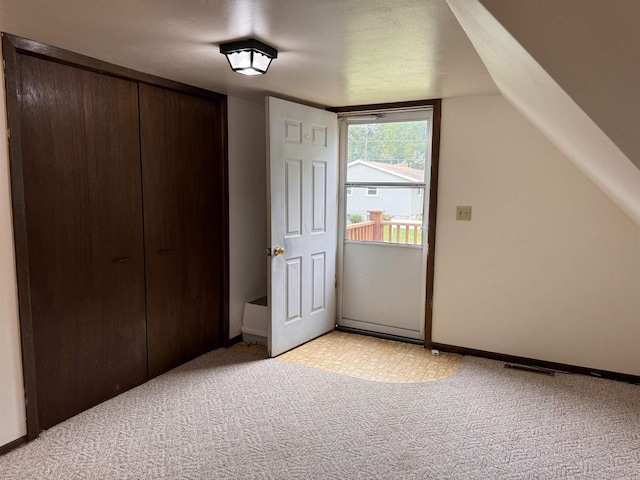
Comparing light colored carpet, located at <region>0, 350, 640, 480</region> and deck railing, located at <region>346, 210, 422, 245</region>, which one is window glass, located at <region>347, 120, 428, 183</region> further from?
light colored carpet, located at <region>0, 350, 640, 480</region>

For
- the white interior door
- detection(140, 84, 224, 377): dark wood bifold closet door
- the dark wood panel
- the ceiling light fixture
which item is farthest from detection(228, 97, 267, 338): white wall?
the ceiling light fixture

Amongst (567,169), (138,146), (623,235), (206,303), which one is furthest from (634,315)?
(138,146)

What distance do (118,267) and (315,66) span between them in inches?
65.3

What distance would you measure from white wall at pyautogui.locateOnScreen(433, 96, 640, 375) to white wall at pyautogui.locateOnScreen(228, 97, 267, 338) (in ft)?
4.99

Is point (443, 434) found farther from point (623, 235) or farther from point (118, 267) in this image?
point (118, 267)

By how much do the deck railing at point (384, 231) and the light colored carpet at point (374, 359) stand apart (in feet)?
2.90

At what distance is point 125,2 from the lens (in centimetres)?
157

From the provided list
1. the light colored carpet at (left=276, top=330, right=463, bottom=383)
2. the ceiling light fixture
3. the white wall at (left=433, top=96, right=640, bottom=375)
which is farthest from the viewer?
the light colored carpet at (left=276, top=330, right=463, bottom=383)

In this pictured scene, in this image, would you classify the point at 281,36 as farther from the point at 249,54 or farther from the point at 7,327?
the point at 7,327

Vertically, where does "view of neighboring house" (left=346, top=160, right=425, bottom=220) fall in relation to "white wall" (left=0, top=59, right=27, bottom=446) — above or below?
above

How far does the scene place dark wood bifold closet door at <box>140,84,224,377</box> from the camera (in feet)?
9.34

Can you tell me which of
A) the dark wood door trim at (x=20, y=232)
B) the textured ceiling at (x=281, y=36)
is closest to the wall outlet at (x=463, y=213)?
the textured ceiling at (x=281, y=36)

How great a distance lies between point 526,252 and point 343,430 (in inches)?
73.3

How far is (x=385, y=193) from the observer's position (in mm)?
3781
